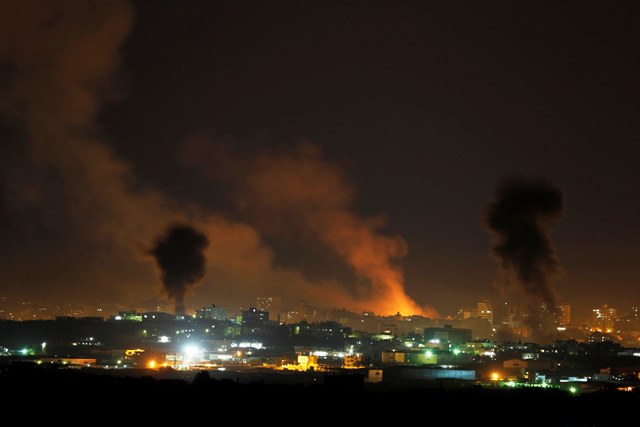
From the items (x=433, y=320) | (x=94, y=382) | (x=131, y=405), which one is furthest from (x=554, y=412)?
(x=433, y=320)

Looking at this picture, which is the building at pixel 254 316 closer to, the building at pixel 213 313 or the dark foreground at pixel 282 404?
the building at pixel 213 313

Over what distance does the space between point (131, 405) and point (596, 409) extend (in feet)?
37.3

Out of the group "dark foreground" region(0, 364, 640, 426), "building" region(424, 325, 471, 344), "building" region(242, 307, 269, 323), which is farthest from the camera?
"building" region(242, 307, 269, 323)

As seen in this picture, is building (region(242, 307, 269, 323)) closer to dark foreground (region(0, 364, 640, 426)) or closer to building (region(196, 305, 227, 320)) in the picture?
building (region(196, 305, 227, 320))

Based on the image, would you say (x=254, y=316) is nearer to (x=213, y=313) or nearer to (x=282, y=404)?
(x=213, y=313)

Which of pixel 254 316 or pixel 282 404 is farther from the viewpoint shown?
pixel 254 316

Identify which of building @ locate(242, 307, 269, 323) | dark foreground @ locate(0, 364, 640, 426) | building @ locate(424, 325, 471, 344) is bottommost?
dark foreground @ locate(0, 364, 640, 426)

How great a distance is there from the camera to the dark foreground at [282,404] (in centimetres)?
1858

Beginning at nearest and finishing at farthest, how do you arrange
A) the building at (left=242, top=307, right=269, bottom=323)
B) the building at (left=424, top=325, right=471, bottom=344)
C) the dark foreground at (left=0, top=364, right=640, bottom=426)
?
the dark foreground at (left=0, top=364, right=640, bottom=426) → the building at (left=424, top=325, right=471, bottom=344) → the building at (left=242, top=307, right=269, bottom=323)

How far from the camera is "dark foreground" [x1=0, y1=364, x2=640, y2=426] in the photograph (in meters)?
18.6

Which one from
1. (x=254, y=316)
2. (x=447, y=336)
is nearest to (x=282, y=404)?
(x=447, y=336)

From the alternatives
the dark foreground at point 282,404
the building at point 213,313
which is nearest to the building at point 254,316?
the building at point 213,313

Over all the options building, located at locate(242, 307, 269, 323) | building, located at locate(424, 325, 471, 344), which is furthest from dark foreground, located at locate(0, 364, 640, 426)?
building, located at locate(242, 307, 269, 323)

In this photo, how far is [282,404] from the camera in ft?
67.8
